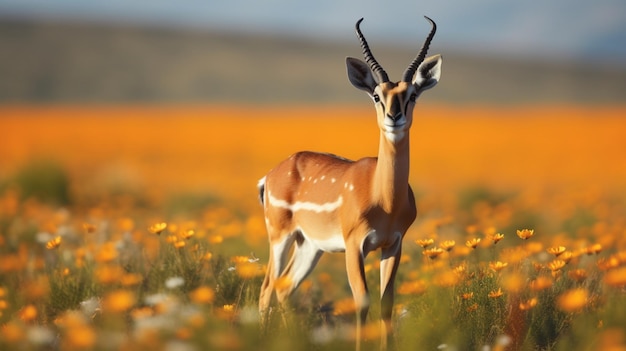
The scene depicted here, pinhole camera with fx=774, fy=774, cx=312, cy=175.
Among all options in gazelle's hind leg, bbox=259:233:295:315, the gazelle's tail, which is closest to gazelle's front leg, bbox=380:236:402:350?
gazelle's hind leg, bbox=259:233:295:315

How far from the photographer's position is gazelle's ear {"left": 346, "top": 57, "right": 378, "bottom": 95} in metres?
5.80

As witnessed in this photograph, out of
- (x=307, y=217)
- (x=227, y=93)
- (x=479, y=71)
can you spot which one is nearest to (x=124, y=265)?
(x=307, y=217)

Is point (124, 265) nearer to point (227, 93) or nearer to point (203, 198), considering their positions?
point (203, 198)

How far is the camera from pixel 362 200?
224 inches

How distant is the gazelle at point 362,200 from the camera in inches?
216

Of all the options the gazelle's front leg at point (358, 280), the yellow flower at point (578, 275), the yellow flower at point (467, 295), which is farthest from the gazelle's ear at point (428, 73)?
the yellow flower at point (578, 275)

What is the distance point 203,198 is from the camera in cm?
1535

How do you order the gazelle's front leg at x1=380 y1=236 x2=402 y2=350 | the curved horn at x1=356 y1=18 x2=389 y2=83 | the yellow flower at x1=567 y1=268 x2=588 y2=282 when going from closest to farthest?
1. the curved horn at x1=356 y1=18 x2=389 y2=83
2. the gazelle's front leg at x1=380 y1=236 x2=402 y2=350
3. the yellow flower at x1=567 y1=268 x2=588 y2=282

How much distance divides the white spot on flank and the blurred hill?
49.2 metres

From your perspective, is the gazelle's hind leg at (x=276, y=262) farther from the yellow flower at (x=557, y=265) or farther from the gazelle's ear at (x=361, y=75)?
the yellow flower at (x=557, y=265)

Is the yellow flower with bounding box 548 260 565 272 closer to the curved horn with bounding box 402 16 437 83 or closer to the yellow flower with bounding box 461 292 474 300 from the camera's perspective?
the yellow flower with bounding box 461 292 474 300

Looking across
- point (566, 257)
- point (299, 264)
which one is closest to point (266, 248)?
point (299, 264)

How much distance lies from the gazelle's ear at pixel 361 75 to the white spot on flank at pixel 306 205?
2.86 ft

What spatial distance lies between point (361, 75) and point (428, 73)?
512mm
